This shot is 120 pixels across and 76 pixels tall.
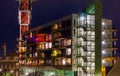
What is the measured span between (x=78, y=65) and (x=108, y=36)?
14198 millimetres

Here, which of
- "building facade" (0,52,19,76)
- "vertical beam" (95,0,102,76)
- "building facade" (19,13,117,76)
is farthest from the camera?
"building facade" (0,52,19,76)

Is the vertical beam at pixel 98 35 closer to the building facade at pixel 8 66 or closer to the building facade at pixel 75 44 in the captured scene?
the building facade at pixel 75 44

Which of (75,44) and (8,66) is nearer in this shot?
(75,44)

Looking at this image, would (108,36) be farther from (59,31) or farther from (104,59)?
(59,31)

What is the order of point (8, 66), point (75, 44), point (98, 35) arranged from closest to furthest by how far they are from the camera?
1. point (98, 35)
2. point (75, 44)
3. point (8, 66)

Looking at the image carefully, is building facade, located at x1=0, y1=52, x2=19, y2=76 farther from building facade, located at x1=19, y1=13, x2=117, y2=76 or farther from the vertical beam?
the vertical beam

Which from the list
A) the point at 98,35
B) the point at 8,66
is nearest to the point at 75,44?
the point at 98,35

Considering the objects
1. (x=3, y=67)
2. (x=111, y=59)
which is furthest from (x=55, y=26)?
(x=3, y=67)

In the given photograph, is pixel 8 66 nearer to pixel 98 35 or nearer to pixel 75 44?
pixel 75 44

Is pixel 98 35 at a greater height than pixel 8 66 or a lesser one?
greater

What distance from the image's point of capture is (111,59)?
334ft

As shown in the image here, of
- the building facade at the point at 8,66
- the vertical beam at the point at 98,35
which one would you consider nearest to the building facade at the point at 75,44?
the vertical beam at the point at 98,35

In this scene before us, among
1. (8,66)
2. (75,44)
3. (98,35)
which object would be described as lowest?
(8,66)

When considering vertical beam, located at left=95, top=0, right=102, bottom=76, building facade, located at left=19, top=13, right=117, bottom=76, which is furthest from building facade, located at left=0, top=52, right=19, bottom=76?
vertical beam, located at left=95, top=0, right=102, bottom=76
